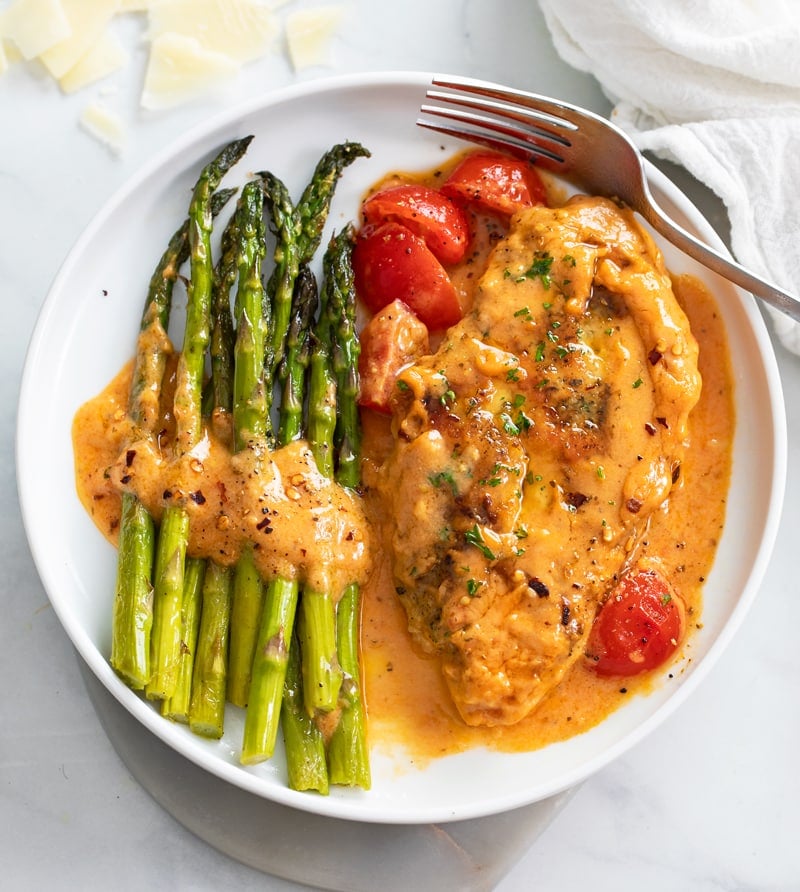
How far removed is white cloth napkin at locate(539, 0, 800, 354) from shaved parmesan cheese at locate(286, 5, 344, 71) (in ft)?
4.18

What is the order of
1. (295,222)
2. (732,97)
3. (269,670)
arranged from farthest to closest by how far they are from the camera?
(732,97) → (295,222) → (269,670)

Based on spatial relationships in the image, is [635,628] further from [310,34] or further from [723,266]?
[310,34]

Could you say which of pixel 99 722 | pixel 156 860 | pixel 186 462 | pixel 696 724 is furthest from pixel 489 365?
pixel 156 860

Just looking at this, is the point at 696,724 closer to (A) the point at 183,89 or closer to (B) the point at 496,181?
(B) the point at 496,181

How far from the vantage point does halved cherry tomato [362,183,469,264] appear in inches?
179

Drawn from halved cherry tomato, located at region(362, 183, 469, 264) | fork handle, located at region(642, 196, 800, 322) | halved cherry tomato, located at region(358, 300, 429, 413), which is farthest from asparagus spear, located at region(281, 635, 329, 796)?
fork handle, located at region(642, 196, 800, 322)

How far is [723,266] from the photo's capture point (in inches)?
176

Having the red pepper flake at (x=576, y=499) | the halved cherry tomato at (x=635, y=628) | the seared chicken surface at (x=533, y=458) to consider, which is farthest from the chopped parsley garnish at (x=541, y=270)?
the halved cherry tomato at (x=635, y=628)

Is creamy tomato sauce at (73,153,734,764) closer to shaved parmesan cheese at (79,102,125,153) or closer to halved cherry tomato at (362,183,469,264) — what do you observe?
halved cherry tomato at (362,183,469,264)

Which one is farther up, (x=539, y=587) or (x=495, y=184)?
(x=495, y=184)

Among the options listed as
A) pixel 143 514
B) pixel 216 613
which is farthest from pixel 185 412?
pixel 216 613

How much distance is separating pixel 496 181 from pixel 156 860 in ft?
12.2

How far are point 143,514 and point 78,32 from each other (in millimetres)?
2609

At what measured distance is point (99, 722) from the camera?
485 cm
